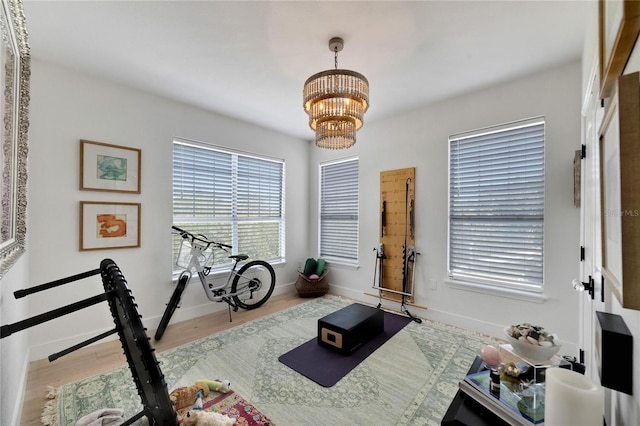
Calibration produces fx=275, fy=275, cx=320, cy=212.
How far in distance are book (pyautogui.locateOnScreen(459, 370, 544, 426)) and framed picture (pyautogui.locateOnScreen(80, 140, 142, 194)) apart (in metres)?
3.54

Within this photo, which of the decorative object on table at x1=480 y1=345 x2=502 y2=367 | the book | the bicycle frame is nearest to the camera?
the book

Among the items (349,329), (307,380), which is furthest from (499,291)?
(307,380)

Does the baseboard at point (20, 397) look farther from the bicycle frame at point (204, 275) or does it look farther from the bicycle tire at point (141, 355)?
the bicycle frame at point (204, 275)

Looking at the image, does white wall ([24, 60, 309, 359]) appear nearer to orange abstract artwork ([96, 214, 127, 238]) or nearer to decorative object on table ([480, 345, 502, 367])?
orange abstract artwork ([96, 214, 127, 238])

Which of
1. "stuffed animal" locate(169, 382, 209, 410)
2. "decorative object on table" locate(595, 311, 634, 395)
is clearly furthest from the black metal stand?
"decorative object on table" locate(595, 311, 634, 395)

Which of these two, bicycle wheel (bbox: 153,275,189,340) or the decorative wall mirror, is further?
bicycle wheel (bbox: 153,275,189,340)

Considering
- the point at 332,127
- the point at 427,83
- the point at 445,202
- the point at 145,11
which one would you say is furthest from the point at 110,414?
the point at 427,83

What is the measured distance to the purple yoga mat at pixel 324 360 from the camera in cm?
231

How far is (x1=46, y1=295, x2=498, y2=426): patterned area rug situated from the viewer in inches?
75.2

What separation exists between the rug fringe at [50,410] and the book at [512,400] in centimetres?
254

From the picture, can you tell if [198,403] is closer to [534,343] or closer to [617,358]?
[534,343]

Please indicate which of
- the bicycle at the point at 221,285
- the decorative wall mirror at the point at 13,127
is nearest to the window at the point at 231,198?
the bicycle at the point at 221,285

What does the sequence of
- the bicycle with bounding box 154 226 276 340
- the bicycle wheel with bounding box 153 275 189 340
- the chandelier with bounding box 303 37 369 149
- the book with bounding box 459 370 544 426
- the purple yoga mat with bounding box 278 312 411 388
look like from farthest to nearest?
the bicycle with bounding box 154 226 276 340 → the bicycle wheel with bounding box 153 275 189 340 → the purple yoga mat with bounding box 278 312 411 388 → the chandelier with bounding box 303 37 369 149 → the book with bounding box 459 370 544 426

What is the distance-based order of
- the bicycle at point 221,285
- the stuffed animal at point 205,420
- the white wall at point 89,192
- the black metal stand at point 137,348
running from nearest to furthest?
the black metal stand at point 137,348 < the stuffed animal at point 205,420 < the white wall at point 89,192 < the bicycle at point 221,285
